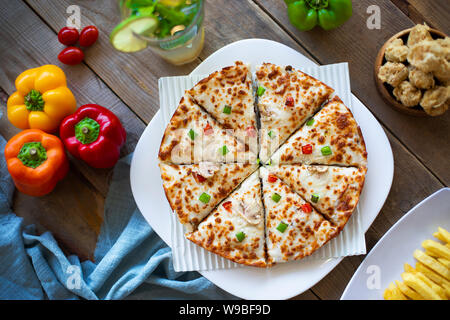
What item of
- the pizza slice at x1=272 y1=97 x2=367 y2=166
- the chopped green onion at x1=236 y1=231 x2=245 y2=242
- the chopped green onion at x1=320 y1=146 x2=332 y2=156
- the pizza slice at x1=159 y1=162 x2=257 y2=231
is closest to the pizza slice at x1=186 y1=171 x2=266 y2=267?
the chopped green onion at x1=236 y1=231 x2=245 y2=242

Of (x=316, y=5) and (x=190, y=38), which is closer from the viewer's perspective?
(x=190, y=38)

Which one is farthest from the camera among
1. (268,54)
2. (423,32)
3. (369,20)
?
(369,20)

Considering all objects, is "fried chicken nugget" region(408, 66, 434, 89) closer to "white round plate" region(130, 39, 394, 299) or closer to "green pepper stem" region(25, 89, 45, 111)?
"white round plate" region(130, 39, 394, 299)

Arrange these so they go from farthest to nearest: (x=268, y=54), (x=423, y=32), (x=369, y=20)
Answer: (x=369, y=20), (x=268, y=54), (x=423, y=32)

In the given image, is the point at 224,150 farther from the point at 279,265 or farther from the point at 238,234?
the point at 279,265

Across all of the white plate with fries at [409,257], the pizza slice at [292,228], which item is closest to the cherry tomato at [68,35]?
the pizza slice at [292,228]

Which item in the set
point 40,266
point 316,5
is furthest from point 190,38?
point 40,266
